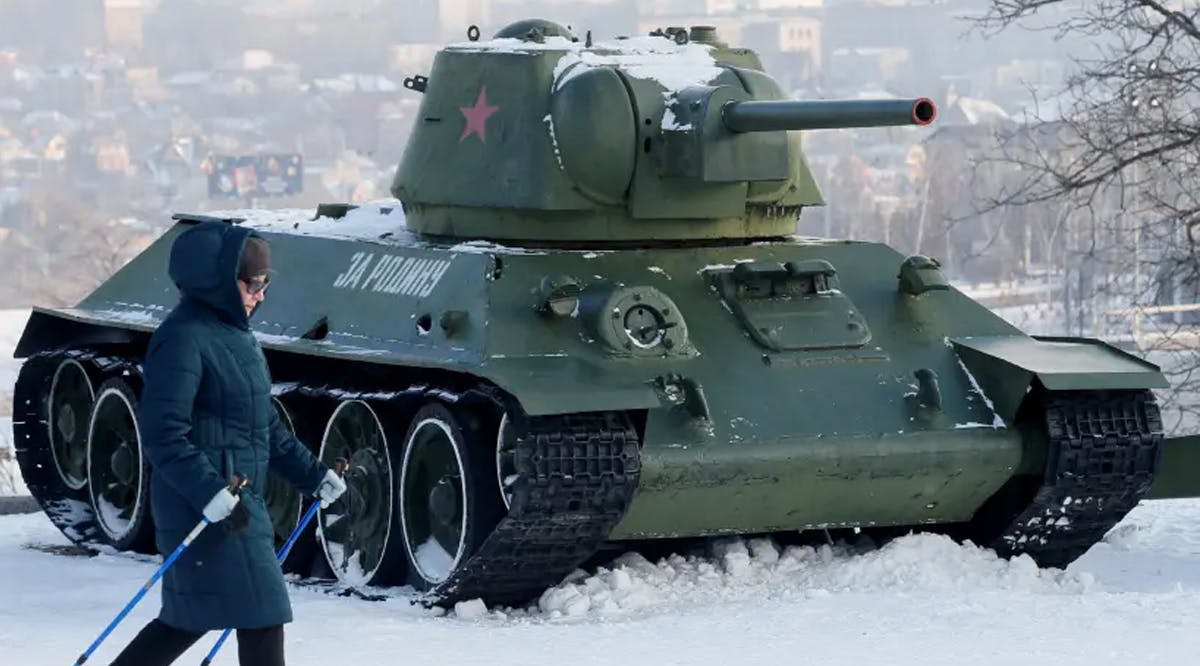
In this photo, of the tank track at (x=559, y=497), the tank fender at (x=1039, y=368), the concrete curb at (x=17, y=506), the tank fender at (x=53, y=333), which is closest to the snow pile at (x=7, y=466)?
the concrete curb at (x=17, y=506)

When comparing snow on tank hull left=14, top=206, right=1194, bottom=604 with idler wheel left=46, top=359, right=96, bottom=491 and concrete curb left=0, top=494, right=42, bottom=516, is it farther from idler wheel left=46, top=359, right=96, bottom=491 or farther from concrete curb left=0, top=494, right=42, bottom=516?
concrete curb left=0, top=494, right=42, bottom=516

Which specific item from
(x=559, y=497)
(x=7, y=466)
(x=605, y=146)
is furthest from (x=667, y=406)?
(x=7, y=466)

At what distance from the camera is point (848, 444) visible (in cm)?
1344

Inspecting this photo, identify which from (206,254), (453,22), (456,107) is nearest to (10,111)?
(453,22)

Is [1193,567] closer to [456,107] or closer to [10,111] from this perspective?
[456,107]

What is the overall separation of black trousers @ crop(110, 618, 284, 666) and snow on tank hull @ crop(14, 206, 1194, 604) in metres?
3.23

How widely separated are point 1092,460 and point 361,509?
3502 millimetres

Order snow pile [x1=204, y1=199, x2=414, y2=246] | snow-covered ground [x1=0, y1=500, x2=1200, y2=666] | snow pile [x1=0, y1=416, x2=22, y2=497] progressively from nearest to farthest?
snow-covered ground [x1=0, y1=500, x2=1200, y2=666] → snow pile [x1=204, y1=199, x2=414, y2=246] → snow pile [x1=0, y1=416, x2=22, y2=497]

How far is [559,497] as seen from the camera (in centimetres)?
1270

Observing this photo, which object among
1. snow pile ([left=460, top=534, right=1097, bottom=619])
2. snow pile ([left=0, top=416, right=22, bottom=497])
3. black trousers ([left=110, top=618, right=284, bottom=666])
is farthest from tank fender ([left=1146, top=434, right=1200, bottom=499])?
snow pile ([left=0, top=416, right=22, bottom=497])

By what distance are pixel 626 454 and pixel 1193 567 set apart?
364 centimetres

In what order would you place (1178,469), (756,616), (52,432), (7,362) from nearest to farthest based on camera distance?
(756,616) < (1178,469) < (52,432) < (7,362)

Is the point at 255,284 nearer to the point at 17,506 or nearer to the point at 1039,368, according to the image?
the point at 1039,368

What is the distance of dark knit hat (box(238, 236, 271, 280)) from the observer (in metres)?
9.62
